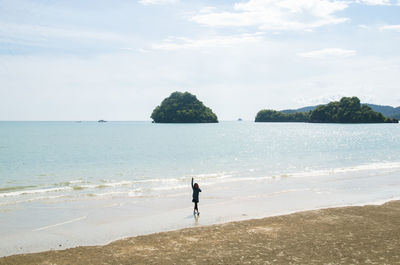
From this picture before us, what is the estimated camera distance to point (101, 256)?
38.1ft

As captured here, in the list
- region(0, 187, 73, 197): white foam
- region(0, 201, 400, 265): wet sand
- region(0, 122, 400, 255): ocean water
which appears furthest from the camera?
region(0, 187, 73, 197): white foam

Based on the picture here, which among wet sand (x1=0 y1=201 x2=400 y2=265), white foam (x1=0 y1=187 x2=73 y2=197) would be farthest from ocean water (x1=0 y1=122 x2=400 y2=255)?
wet sand (x1=0 y1=201 x2=400 y2=265)

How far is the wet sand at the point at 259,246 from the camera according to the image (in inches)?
435

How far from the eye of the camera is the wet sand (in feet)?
36.2

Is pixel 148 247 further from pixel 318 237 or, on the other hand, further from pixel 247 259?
pixel 318 237

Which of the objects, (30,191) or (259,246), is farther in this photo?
(30,191)

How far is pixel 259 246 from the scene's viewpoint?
12.3m

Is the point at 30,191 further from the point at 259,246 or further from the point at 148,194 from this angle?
the point at 259,246

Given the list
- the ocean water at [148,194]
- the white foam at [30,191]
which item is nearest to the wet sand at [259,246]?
the ocean water at [148,194]

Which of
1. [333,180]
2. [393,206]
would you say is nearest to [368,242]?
[393,206]

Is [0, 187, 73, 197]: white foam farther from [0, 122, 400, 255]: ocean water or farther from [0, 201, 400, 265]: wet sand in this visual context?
[0, 201, 400, 265]: wet sand

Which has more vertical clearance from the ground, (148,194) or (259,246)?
(259,246)

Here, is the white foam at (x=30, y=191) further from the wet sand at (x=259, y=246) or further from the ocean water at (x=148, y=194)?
the wet sand at (x=259, y=246)

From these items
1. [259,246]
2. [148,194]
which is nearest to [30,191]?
[148,194]
